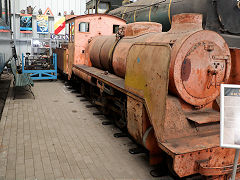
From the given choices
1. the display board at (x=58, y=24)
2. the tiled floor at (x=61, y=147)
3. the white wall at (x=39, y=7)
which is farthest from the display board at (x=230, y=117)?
the display board at (x=58, y=24)

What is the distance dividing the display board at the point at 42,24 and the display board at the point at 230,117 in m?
16.5

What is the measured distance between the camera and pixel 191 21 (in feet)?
10.8

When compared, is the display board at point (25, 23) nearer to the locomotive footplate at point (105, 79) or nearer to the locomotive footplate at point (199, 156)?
the locomotive footplate at point (105, 79)

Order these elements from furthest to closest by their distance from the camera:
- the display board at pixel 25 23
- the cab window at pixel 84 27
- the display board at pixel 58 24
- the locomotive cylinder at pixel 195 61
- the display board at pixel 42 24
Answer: the display board at pixel 58 24
the display board at pixel 42 24
the display board at pixel 25 23
the cab window at pixel 84 27
the locomotive cylinder at pixel 195 61

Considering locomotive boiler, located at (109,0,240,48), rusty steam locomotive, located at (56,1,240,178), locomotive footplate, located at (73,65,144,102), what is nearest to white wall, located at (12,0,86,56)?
locomotive footplate, located at (73,65,144,102)

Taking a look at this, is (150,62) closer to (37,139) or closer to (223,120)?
(223,120)

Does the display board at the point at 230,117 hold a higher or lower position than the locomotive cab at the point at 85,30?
lower

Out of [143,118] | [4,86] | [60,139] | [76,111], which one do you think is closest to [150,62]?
[143,118]

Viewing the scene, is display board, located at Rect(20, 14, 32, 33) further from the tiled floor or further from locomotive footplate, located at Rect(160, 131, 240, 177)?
locomotive footplate, located at Rect(160, 131, 240, 177)

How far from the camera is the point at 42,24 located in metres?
16.7

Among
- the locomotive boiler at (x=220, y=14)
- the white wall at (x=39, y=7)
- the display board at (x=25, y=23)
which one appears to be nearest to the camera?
the locomotive boiler at (x=220, y=14)

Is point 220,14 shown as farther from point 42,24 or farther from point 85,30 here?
point 42,24

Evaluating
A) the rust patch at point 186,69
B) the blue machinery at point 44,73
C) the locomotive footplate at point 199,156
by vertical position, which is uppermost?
the rust patch at point 186,69

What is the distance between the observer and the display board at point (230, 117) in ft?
6.74
